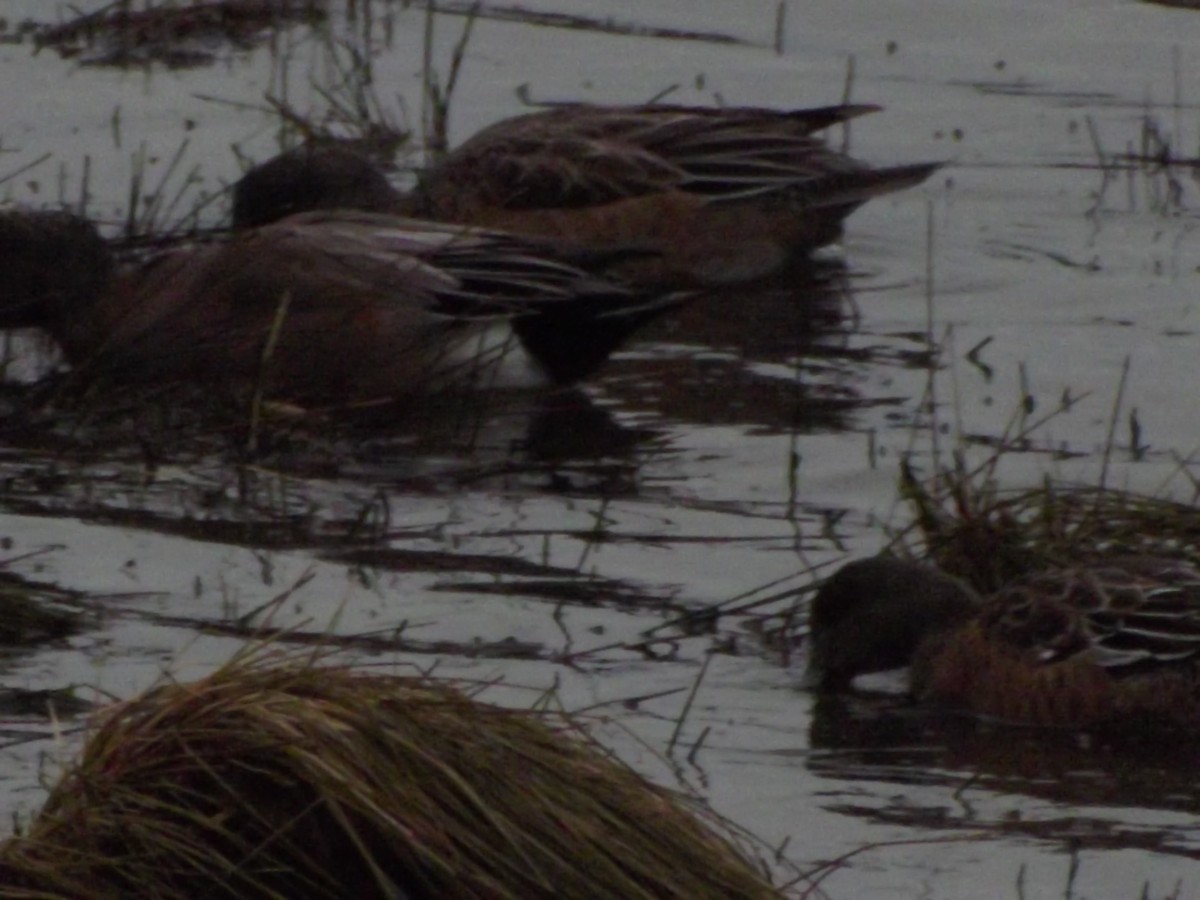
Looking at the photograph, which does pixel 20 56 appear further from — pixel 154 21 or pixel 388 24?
pixel 388 24

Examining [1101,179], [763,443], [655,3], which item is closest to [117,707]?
[763,443]

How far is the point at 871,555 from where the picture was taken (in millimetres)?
7133

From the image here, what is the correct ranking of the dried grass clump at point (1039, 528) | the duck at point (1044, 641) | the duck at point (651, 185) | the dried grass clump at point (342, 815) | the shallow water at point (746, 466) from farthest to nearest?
the duck at point (651, 185), the dried grass clump at point (1039, 528), the duck at point (1044, 641), the shallow water at point (746, 466), the dried grass clump at point (342, 815)

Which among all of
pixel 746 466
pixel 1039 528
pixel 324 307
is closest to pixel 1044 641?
pixel 1039 528

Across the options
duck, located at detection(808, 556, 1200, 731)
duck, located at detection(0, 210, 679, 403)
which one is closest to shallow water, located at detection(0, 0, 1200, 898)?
duck, located at detection(808, 556, 1200, 731)

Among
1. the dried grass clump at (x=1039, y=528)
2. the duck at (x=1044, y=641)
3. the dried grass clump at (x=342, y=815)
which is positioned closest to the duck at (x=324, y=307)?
the dried grass clump at (x=1039, y=528)

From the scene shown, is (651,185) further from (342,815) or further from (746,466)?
(342,815)

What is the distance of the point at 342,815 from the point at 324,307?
4.47 metres

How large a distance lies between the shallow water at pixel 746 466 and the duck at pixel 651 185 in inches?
11.1

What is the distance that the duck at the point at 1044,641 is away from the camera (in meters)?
6.21

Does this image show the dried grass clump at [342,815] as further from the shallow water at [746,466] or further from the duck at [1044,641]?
the duck at [1044,641]

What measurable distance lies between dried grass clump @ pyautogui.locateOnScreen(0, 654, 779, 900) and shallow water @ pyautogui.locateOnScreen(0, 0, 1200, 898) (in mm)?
412

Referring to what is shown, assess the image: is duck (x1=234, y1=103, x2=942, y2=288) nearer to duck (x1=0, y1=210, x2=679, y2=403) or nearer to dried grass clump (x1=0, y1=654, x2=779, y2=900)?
duck (x1=0, y1=210, x2=679, y2=403)

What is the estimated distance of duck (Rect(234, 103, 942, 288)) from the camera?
10.6m
